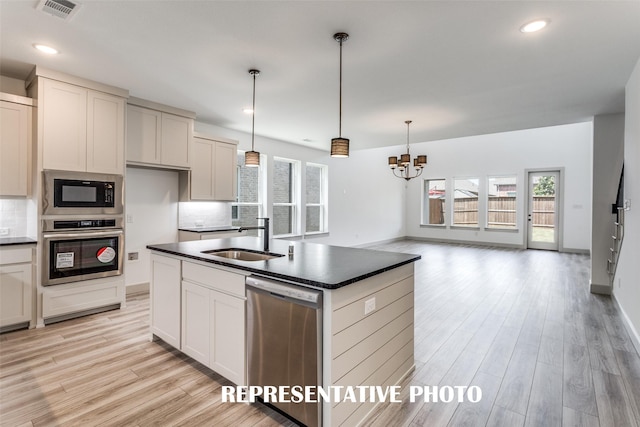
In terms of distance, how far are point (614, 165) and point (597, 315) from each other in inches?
88.3

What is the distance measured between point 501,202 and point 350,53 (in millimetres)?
Result: 8666

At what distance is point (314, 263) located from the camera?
6.97 ft

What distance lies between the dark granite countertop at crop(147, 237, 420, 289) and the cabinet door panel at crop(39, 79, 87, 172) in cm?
161

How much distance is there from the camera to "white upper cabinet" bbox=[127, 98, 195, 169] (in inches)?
160

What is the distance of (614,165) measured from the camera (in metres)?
4.45

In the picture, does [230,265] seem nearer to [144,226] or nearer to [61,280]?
[61,280]

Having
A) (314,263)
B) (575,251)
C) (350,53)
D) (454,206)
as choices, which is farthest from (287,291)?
(454,206)

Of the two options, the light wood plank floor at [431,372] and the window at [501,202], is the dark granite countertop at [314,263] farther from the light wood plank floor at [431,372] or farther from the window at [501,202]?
the window at [501,202]

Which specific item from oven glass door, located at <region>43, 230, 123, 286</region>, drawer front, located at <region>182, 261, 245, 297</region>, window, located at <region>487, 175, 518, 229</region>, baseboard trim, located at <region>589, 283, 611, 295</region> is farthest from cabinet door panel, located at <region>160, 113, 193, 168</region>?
window, located at <region>487, 175, 518, 229</region>

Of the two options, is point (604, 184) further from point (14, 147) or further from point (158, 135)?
point (14, 147)

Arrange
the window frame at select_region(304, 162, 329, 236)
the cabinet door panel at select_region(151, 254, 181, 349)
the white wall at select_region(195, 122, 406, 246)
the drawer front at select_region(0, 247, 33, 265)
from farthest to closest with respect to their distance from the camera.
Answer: the window frame at select_region(304, 162, 329, 236), the white wall at select_region(195, 122, 406, 246), the drawer front at select_region(0, 247, 33, 265), the cabinet door panel at select_region(151, 254, 181, 349)

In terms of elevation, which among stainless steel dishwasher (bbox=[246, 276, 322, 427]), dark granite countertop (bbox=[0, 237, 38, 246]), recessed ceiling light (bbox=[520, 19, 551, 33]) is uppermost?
recessed ceiling light (bbox=[520, 19, 551, 33])

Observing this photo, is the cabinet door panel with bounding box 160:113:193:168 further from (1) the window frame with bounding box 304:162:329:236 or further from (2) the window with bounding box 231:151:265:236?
(1) the window frame with bounding box 304:162:329:236

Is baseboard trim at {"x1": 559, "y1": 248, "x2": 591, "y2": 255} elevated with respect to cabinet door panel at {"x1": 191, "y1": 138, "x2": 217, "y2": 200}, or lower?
lower
